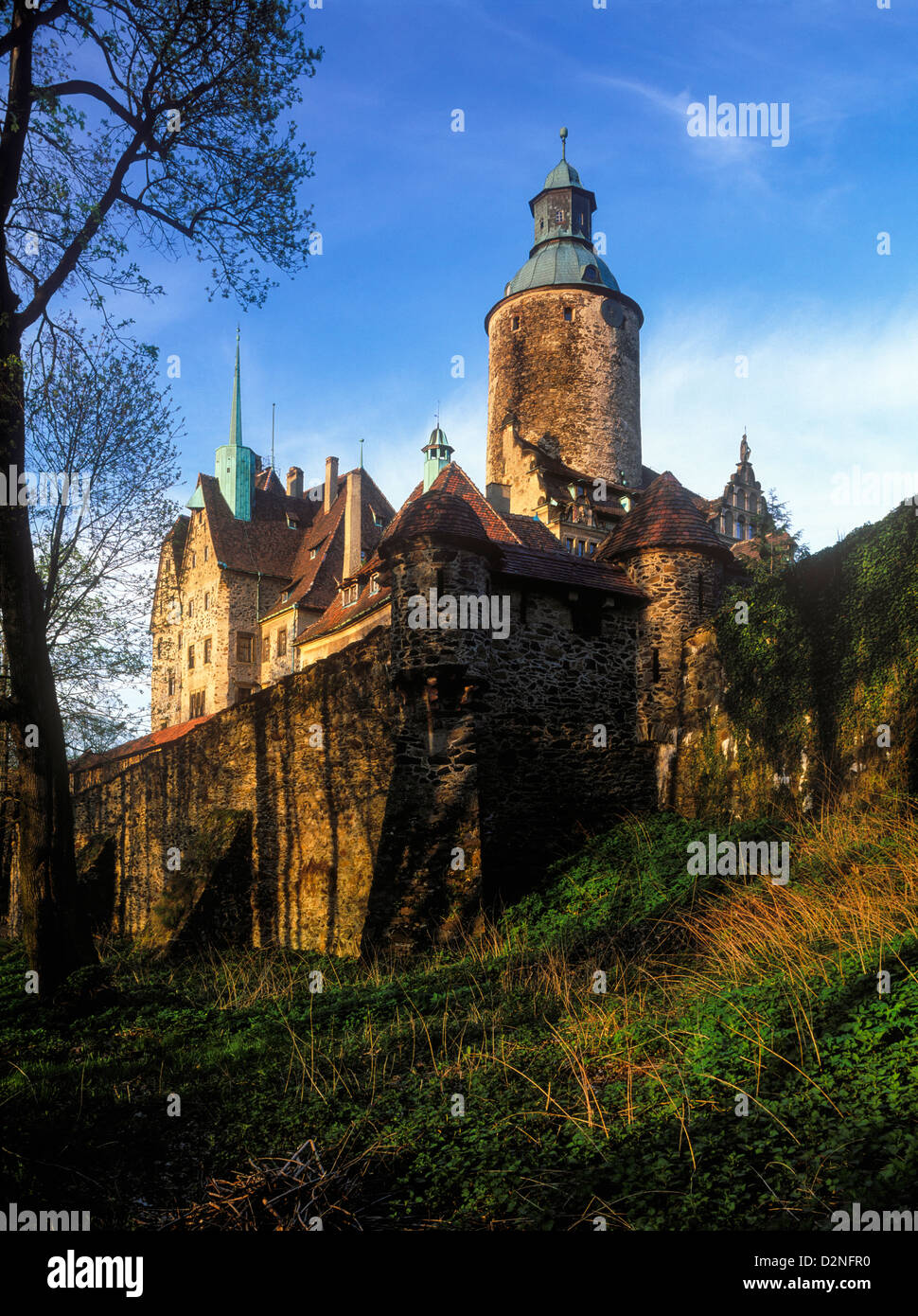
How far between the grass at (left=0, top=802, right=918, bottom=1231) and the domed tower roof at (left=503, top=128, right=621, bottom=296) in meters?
33.3

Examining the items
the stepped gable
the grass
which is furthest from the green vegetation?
the grass

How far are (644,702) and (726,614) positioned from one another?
199 cm

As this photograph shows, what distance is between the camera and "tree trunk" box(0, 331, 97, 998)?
29.7 feet

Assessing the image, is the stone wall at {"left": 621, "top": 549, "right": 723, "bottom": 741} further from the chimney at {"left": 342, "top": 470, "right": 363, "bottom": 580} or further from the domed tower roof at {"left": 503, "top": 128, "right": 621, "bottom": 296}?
the domed tower roof at {"left": 503, "top": 128, "right": 621, "bottom": 296}

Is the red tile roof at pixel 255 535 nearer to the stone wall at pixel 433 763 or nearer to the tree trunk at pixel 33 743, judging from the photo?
the stone wall at pixel 433 763

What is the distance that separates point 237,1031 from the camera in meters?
9.16

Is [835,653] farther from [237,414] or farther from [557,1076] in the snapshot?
[237,414]

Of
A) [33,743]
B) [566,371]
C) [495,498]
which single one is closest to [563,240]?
[566,371]

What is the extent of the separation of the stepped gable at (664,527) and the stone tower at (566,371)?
59.2 feet

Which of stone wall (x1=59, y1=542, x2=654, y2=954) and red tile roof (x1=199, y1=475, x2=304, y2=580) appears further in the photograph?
red tile roof (x1=199, y1=475, x2=304, y2=580)

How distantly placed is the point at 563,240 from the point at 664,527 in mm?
29716

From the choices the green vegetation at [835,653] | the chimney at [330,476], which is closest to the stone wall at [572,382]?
the chimney at [330,476]

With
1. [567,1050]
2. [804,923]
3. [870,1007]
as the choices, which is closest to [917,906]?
[804,923]

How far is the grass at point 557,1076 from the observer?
5090 mm
